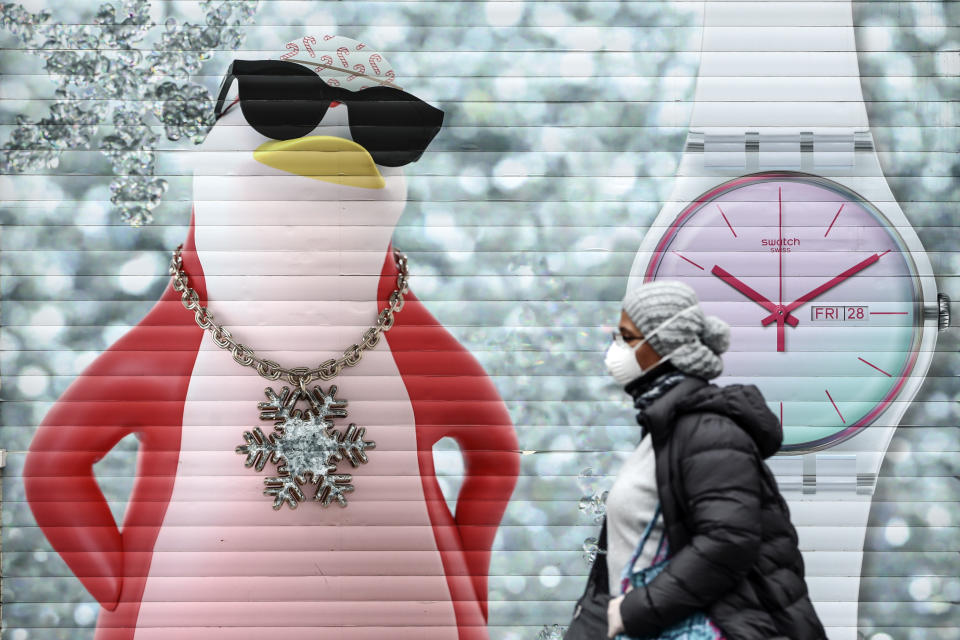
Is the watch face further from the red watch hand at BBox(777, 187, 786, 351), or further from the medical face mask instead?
the medical face mask

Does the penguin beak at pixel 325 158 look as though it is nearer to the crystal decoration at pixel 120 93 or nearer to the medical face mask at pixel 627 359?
the crystal decoration at pixel 120 93

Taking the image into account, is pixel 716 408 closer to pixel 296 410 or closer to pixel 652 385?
pixel 652 385

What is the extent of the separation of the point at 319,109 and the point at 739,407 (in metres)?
2.15

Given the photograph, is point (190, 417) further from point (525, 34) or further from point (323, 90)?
point (525, 34)

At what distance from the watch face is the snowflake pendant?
1385mm

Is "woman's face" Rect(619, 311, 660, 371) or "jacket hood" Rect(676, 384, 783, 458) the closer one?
"jacket hood" Rect(676, 384, 783, 458)

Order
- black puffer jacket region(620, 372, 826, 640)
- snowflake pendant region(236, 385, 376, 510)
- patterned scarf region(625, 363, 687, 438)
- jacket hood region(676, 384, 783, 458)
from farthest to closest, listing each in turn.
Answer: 1. snowflake pendant region(236, 385, 376, 510)
2. patterned scarf region(625, 363, 687, 438)
3. jacket hood region(676, 384, 783, 458)
4. black puffer jacket region(620, 372, 826, 640)

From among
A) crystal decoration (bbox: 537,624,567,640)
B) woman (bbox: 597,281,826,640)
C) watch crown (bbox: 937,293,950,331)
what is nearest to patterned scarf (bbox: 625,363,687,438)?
woman (bbox: 597,281,826,640)

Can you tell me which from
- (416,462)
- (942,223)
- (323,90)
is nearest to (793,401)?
(942,223)

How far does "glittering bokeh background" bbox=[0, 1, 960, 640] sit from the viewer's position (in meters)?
3.52

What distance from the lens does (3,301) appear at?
359cm

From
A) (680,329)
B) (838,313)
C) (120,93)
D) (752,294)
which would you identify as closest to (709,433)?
(680,329)

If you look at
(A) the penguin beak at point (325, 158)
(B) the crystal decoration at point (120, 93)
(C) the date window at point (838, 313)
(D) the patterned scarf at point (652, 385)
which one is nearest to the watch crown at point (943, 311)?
(C) the date window at point (838, 313)

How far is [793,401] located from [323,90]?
2273 mm
